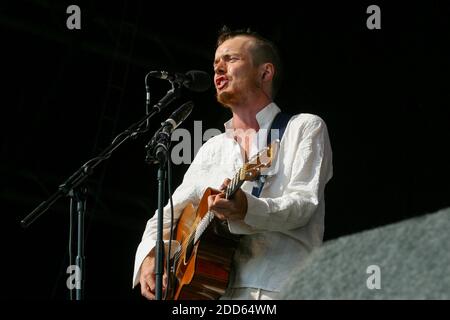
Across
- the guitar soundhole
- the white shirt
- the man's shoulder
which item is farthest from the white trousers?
the man's shoulder

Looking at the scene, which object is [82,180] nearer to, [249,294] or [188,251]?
[188,251]

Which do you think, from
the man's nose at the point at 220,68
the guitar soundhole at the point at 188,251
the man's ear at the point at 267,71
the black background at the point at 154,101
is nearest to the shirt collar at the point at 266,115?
the man's ear at the point at 267,71

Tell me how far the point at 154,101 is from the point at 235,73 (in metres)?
1.85

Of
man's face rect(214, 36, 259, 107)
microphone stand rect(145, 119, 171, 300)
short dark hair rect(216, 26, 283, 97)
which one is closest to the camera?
microphone stand rect(145, 119, 171, 300)

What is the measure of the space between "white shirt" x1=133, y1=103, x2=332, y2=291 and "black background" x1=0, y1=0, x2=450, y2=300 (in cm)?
146

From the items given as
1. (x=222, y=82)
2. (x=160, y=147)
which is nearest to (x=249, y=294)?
(x=160, y=147)

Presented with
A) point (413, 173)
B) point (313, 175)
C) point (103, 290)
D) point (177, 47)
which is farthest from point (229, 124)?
point (103, 290)

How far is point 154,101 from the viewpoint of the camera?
18.4ft

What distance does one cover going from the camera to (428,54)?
186 inches

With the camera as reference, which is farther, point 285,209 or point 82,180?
point 82,180

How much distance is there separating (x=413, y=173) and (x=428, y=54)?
68cm

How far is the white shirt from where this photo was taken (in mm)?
3172

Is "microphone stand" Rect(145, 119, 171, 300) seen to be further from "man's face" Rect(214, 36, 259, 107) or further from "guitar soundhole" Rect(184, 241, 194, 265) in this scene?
"man's face" Rect(214, 36, 259, 107)

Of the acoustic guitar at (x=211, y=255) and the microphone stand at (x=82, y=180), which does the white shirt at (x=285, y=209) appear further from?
the microphone stand at (x=82, y=180)
